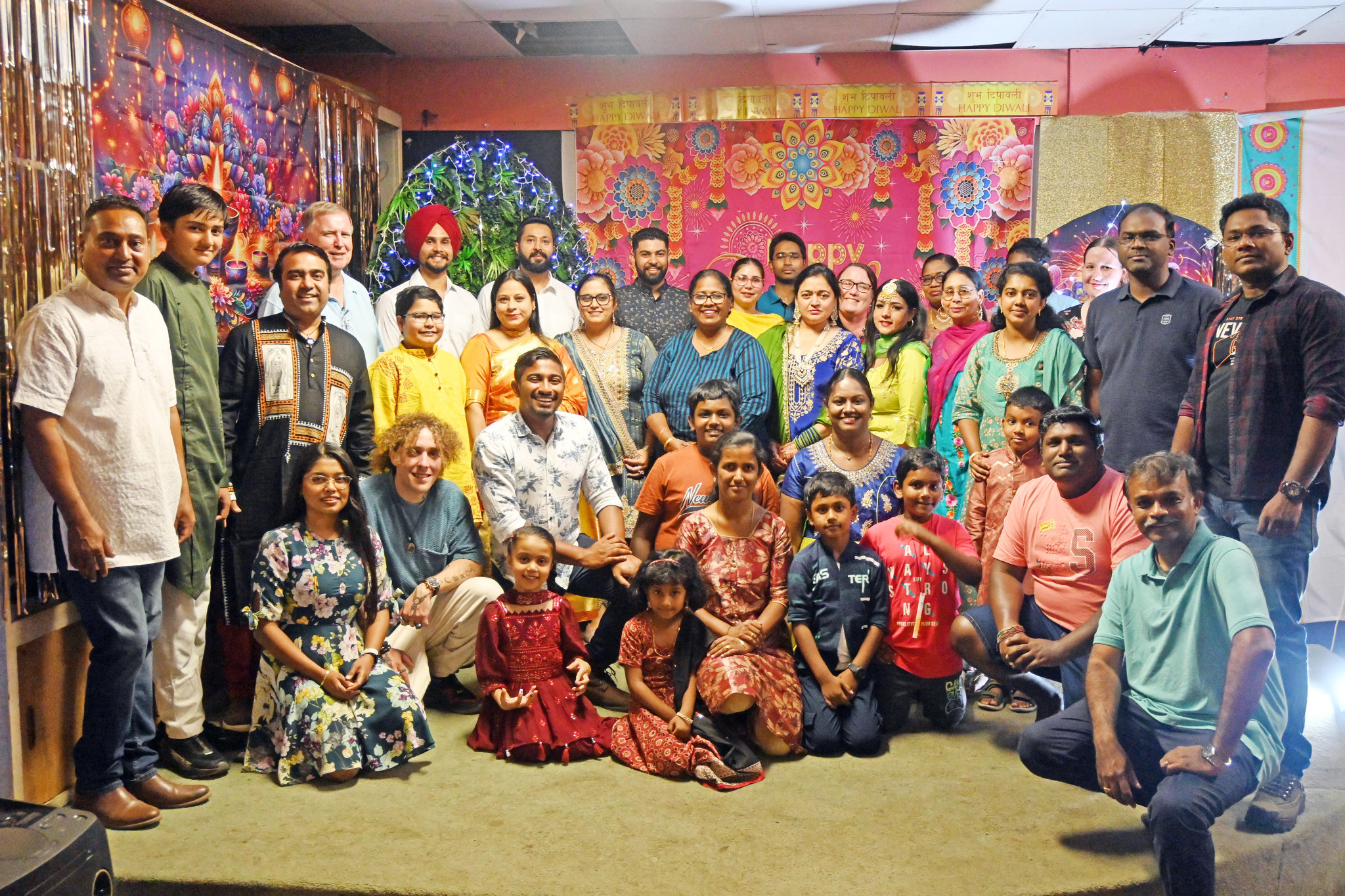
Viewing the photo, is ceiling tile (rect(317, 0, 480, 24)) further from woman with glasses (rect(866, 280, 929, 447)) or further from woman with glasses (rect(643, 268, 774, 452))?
woman with glasses (rect(866, 280, 929, 447))

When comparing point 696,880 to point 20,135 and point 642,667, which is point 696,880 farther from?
point 20,135

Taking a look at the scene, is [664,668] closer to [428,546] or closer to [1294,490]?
[428,546]

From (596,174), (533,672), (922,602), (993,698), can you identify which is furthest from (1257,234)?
(596,174)

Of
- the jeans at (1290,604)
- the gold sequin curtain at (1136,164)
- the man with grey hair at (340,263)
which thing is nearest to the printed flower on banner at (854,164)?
the gold sequin curtain at (1136,164)

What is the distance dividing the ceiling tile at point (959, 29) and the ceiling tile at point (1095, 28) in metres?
0.09

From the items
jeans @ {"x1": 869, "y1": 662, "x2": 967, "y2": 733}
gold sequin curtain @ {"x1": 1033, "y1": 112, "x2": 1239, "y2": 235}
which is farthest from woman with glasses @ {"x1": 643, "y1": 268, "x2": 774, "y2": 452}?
gold sequin curtain @ {"x1": 1033, "y1": 112, "x2": 1239, "y2": 235}

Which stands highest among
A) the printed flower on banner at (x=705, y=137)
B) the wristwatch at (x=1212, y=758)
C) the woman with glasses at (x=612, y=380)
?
the printed flower on banner at (x=705, y=137)

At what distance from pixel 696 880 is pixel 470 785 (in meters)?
0.86

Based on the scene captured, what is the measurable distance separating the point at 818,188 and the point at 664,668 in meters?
3.46

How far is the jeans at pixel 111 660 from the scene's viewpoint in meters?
2.75

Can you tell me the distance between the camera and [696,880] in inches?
99.1

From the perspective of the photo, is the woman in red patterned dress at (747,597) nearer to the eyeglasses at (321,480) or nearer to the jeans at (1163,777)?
the jeans at (1163,777)

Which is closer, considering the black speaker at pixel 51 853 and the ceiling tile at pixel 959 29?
the black speaker at pixel 51 853

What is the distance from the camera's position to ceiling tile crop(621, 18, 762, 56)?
534 centimetres
